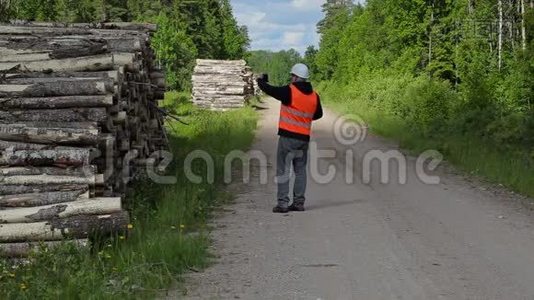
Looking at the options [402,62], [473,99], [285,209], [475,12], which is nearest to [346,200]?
[285,209]

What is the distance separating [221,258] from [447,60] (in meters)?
29.1

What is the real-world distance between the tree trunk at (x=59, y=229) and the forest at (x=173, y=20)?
114 ft

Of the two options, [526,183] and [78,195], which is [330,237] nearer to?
[78,195]

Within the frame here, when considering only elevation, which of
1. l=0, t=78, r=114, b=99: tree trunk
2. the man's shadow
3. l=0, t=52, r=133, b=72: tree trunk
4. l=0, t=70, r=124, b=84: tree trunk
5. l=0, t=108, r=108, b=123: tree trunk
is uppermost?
l=0, t=52, r=133, b=72: tree trunk

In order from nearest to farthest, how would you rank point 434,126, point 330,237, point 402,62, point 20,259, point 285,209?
point 20,259, point 330,237, point 285,209, point 434,126, point 402,62

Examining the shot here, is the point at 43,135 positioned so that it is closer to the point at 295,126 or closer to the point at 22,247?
the point at 22,247

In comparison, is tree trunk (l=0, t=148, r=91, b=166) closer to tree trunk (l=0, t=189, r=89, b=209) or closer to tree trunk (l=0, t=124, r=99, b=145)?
tree trunk (l=0, t=124, r=99, b=145)

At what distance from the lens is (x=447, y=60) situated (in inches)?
1334

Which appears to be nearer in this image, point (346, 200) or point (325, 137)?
point (346, 200)

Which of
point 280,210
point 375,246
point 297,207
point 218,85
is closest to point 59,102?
point 280,210

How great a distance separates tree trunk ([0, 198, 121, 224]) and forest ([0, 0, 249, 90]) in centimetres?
3472

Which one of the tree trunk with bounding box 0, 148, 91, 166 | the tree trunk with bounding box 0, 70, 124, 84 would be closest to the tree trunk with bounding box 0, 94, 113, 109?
the tree trunk with bounding box 0, 70, 124, 84

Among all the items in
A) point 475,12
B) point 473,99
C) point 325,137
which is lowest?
point 325,137

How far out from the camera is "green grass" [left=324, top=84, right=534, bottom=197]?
12383 mm
